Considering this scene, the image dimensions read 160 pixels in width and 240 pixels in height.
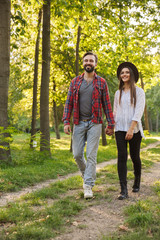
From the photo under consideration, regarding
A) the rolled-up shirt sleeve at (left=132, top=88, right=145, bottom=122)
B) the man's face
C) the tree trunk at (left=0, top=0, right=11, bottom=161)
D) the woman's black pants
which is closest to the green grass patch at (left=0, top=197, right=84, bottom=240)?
the woman's black pants

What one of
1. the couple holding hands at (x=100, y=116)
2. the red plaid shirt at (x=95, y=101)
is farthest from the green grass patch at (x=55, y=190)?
the red plaid shirt at (x=95, y=101)

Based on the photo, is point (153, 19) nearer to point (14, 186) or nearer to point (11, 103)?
point (11, 103)

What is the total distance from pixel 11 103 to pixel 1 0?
28.8 feet

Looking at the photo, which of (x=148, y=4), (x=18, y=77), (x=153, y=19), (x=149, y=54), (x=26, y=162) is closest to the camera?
(x=26, y=162)

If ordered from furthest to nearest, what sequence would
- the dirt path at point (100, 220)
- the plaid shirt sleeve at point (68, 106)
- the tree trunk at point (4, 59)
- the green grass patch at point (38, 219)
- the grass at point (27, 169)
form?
the tree trunk at point (4, 59) < the grass at point (27, 169) < the plaid shirt sleeve at point (68, 106) < the dirt path at point (100, 220) < the green grass patch at point (38, 219)

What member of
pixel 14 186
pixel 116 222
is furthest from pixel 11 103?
pixel 116 222

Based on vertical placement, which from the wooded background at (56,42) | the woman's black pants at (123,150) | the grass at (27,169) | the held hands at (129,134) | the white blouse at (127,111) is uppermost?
the wooded background at (56,42)

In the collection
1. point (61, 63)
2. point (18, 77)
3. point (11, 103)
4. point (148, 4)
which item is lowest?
point (11, 103)

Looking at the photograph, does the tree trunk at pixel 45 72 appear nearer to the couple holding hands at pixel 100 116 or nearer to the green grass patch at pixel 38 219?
the couple holding hands at pixel 100 116

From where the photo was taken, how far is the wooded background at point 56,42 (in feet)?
24.2

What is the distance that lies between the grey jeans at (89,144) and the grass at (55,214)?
369 millimetres

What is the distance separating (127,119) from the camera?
4.58 m

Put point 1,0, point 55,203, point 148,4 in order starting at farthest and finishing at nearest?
point 148,4
point 1,0
point 55,203

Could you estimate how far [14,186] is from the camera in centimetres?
520
